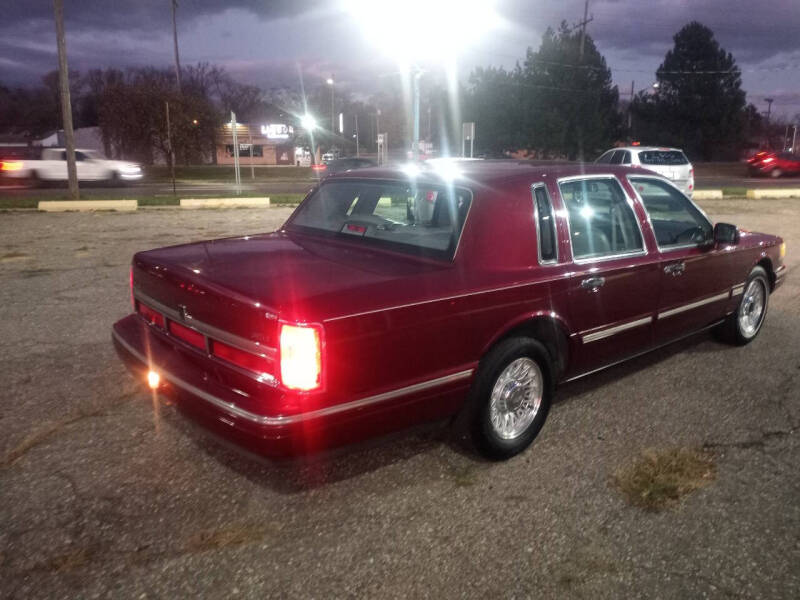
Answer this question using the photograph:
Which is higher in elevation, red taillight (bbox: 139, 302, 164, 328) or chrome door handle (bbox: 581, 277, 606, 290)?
chrome door handle (bbox: 581, 277, 606, 290)

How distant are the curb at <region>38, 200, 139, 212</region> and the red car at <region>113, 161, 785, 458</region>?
554 inches

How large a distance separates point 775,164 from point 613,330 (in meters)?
37.5

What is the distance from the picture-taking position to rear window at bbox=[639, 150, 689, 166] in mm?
17984

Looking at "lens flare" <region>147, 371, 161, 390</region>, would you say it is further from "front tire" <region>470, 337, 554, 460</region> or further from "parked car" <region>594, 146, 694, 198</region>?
"parked car" <region>594, 146, 694, 198</region>

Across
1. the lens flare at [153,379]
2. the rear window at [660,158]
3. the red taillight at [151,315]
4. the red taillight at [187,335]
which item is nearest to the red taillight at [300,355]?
the red taillight at [187,335]

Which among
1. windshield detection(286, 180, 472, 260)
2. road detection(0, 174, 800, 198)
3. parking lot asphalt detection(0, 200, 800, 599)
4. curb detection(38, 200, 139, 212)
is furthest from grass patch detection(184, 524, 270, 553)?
road detection(0, 174, 800, 198)

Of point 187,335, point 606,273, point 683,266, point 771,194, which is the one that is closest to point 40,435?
point 187,335

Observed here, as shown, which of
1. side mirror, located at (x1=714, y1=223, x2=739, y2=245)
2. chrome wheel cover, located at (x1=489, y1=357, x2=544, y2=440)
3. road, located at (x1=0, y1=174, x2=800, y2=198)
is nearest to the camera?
chrome wheel cover, located at (x1=489, y1=357, x2=544, y2=440)

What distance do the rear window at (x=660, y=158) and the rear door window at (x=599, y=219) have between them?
15037mm

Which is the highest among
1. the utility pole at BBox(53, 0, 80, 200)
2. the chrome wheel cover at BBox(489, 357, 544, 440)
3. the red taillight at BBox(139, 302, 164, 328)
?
the utility pole at BBox(53, 0, 80, 200)

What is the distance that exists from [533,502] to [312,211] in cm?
226

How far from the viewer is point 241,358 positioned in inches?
108

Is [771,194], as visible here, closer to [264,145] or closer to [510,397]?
[510,397]

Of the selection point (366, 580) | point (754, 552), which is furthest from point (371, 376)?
point (754, 552)
